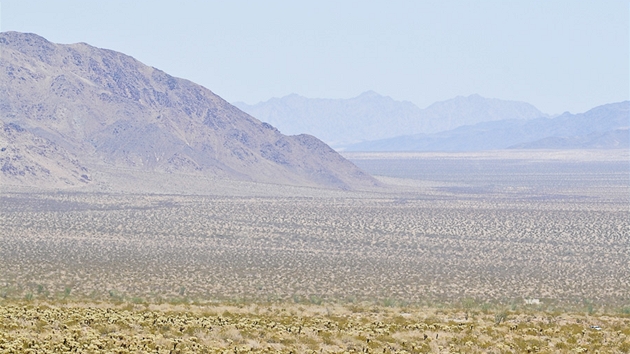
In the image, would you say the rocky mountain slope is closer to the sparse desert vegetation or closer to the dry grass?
the sparse desert vegetation

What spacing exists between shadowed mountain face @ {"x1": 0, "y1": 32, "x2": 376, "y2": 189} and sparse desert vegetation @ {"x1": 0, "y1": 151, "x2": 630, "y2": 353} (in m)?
28.0

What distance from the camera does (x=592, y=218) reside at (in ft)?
213

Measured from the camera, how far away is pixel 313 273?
38906mm

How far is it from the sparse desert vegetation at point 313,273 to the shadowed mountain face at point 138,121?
2797 cm

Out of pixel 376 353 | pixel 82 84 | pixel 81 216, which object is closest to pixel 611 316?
pixel 376 353

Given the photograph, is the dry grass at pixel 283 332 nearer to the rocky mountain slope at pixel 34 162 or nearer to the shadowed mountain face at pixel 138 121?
the rocky mountain slope at pixel 34 162

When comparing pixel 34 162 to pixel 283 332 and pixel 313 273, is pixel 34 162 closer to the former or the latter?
pixel 313 273

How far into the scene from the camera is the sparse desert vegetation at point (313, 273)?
2031cm

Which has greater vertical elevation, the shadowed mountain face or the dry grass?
the shadowed mountain face

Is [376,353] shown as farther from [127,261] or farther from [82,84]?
[82,84]

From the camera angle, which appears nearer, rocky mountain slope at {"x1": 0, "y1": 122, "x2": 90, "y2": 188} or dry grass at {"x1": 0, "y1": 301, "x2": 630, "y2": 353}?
dry grass at {"x1": 0, "y1": 301, "x2": 630, "y2": 353}

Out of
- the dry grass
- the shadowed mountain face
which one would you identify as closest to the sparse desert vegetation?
the dry grass

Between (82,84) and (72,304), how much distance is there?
102649 millimetres

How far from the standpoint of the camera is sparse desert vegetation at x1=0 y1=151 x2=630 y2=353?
2031 centimetres
